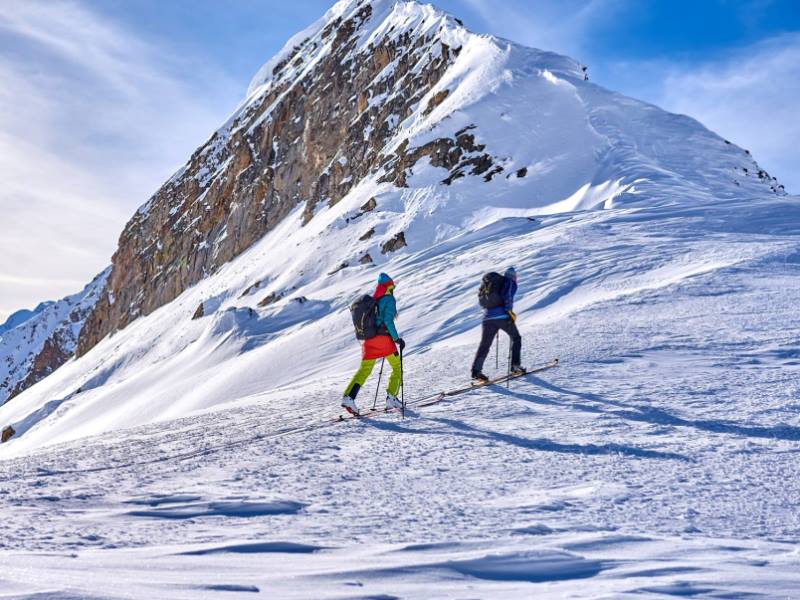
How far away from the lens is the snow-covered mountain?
396cm

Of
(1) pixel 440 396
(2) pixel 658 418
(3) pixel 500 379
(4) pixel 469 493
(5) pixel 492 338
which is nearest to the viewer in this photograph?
(4) pixel 469 493

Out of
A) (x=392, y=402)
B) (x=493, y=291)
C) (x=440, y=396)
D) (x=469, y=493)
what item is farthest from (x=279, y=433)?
(x=493, y=291)

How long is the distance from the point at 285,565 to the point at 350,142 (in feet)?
159

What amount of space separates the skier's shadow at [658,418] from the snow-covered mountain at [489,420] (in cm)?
3

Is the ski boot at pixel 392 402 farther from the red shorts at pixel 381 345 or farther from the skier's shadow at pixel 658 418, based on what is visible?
the skier's shadow at pixel 658 418

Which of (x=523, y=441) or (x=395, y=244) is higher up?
(x=395, y=244)

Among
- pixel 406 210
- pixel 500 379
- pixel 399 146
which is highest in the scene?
pixel 399 146

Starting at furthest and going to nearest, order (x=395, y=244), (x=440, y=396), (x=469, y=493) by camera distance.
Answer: (x=395, y=244), (x=440, y=396), (x=469, y=493)

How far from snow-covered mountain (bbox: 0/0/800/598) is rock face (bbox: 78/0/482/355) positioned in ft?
24.4

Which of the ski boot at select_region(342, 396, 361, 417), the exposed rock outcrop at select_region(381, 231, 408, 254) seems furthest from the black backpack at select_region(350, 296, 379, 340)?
the exposed rock outcrop at select_region(381, 231, 408, 254)

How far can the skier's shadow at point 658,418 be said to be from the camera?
6.25 metres

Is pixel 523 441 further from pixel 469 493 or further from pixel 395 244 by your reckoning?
pixel 395 244

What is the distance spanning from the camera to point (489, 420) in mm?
7340

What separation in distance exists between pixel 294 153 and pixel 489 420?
5498cm
